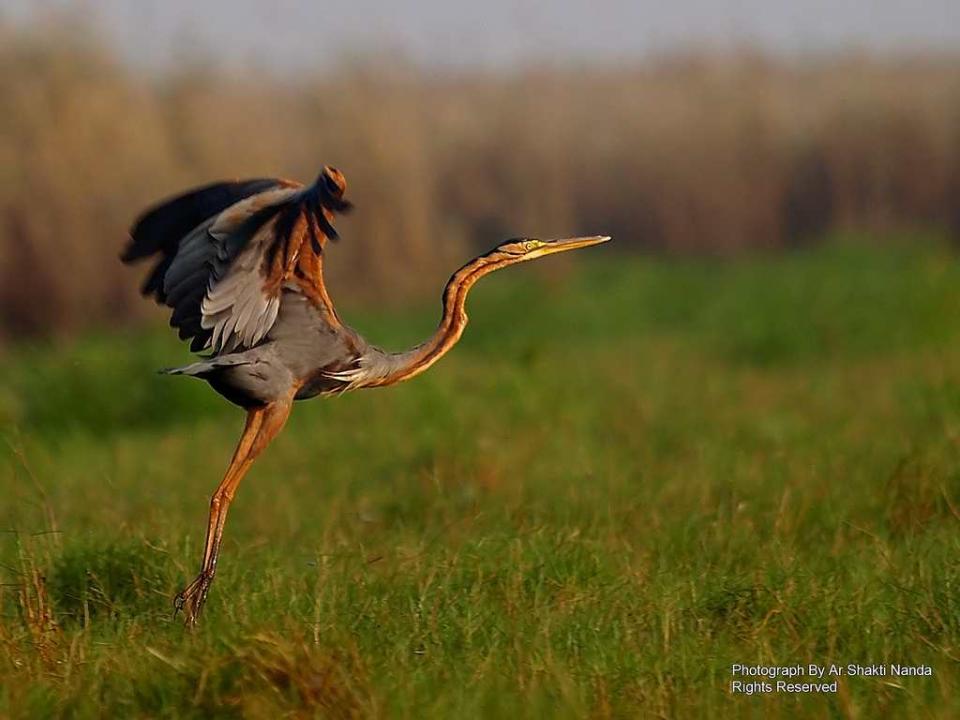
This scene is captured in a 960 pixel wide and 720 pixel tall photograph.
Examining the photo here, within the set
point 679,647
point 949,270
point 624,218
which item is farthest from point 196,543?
point 624,218

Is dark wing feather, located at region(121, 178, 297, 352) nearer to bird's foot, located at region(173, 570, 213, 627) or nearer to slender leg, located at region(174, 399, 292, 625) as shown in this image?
slender leg, located at region(174, 399, 292, 625)

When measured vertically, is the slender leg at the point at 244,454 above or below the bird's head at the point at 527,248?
below

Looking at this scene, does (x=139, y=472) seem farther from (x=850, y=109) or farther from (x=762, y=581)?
(x=850, y=109)

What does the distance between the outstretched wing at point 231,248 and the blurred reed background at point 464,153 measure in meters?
7.83

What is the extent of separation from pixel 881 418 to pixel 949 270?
171 inches

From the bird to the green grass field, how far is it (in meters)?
0.51

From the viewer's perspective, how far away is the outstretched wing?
4570mm

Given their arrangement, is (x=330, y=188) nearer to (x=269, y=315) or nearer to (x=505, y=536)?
(x=269, y=315)

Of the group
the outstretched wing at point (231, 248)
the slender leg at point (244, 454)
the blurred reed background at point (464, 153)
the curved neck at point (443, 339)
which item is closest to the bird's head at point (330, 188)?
the outstretched wing at point (231, 248)

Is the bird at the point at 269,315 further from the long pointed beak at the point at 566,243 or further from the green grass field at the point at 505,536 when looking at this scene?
the green grass field at the point at 505,536

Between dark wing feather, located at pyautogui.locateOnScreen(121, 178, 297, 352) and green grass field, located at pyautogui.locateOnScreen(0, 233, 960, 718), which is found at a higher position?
dark wing feather, located at pyautogui.locateOnScreen(121, 178, 297, 352)

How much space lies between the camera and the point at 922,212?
18.0 metres

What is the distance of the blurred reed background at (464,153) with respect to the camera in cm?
1284

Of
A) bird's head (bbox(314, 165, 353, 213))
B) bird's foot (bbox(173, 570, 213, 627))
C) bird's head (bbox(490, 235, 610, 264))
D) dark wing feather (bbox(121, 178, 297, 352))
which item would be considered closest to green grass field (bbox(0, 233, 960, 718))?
bird's foot (bbox(173, 570, 213, 627))
